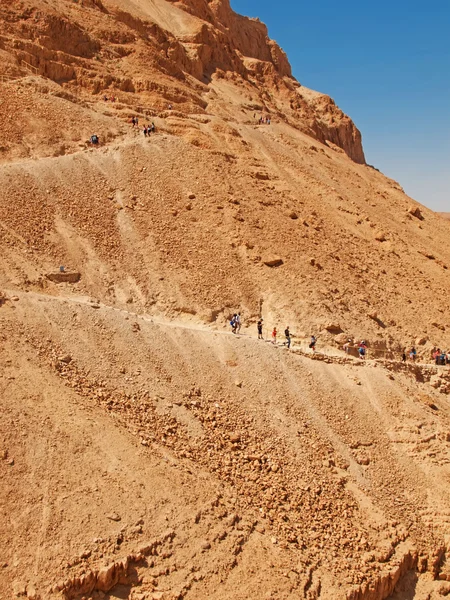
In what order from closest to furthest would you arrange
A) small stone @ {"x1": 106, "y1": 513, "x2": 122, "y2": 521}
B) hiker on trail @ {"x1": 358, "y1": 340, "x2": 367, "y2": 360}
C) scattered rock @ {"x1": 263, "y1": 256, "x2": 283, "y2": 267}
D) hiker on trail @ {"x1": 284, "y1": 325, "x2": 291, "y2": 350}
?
small stone @ {"x1": 106, "y1": 513, "x2": 122, "y2": 521}
hiker on trail @ {"x1": 284, "y1": 325, "x2": 291, "y2": 350}
hiker on trail @ {"x1": 358, "y1": 340, "x2": 367, "y2": 360}
scattered rock @ {"x1": 263, "y1": 256, "x2": 283, "y2": 267}

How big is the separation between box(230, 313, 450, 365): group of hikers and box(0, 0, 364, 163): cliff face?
1464cm

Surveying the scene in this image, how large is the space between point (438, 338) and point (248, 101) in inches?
887

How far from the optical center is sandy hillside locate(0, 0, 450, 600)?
33.8 ft

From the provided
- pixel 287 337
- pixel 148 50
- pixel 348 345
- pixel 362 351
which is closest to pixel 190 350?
pixel 287 337

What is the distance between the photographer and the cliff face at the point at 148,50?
25.8 meters

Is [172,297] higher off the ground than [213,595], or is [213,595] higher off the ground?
[172,297]

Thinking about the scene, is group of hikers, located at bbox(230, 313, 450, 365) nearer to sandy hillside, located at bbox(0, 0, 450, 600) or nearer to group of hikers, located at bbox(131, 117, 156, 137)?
sandy hillside, located at bbox(0, 0, 450, 600)

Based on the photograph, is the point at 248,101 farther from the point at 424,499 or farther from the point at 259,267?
the point at 424,499

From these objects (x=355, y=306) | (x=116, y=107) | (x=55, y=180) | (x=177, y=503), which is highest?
(x=116, y=107)

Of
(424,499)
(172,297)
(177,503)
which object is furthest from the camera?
(172,297)

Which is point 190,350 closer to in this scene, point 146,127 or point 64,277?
point 64,277

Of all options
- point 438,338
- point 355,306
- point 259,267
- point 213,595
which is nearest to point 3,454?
point 213,595

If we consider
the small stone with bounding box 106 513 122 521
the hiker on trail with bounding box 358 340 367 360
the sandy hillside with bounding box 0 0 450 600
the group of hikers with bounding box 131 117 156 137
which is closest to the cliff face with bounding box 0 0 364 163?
the sandy hillside with bounding box 0 0 450 600

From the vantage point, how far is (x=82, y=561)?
364 inches
